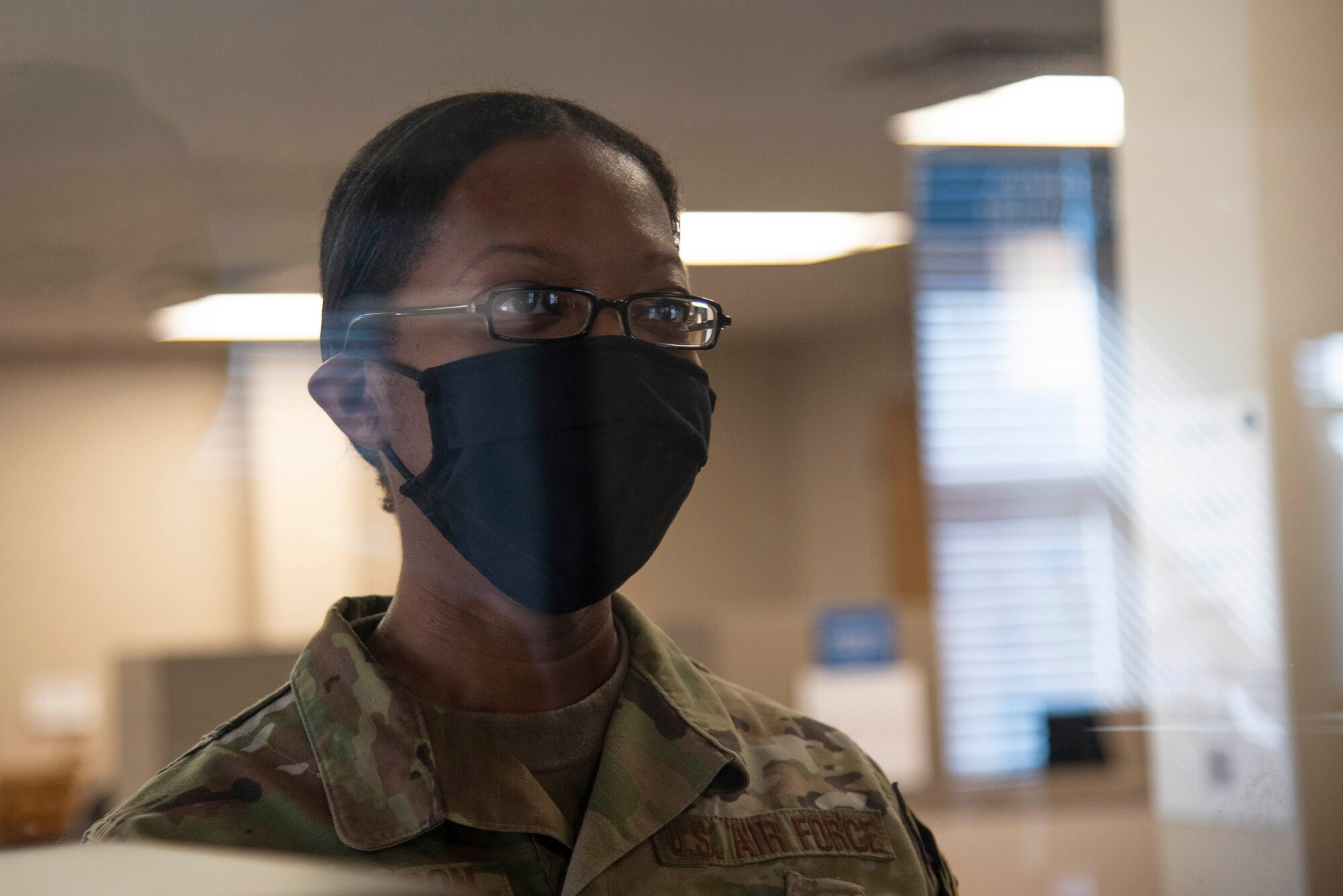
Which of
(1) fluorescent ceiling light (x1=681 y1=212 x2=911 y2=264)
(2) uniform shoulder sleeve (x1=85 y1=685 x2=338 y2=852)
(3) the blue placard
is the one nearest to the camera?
(2) uniform shoulder sleeve (x1=85 y1=685 x2=338 y2=852)

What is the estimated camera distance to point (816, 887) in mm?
715

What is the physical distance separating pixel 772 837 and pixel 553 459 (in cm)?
27

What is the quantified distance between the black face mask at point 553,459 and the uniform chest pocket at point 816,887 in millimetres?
202

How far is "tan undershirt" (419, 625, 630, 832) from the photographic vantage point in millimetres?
691

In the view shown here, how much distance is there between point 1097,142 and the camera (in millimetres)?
945

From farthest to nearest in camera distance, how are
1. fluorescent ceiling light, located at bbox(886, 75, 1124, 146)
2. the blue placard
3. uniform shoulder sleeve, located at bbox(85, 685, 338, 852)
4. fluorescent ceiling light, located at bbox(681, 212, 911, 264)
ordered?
the blue placard → fluorescent ceiling light, located at bbox(886, 75, 1124, 146) → fluorescent ceiling light, located at bbox(681, 212, 911, 264) → uniform shoulder sleeve, located at bbox(85, 685, 338, 852)

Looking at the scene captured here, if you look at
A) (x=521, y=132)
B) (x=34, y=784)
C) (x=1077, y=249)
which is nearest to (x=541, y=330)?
(x=521, y=132)

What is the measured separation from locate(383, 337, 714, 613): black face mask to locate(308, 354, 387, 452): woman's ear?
0.04 feet

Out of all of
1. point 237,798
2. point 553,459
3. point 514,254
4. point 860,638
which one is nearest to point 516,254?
point 514,254

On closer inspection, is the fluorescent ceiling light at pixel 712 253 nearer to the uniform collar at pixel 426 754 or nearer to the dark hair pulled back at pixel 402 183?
the dark hair pulled back at pixel 402 183

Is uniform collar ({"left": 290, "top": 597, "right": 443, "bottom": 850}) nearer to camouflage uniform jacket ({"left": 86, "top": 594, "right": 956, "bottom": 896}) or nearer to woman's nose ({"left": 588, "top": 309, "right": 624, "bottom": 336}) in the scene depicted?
camouflage uniform jacket ({"left": 86, "top": 594, "right": 956, "bottom": 896})

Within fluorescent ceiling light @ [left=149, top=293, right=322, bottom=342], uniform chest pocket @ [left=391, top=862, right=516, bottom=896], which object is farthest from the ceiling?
uniform chest pocket @ [left=391, top=862, right=516, bottom=896]

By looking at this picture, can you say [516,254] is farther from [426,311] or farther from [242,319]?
[242,319]

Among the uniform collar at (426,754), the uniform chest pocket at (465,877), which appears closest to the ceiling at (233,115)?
the uniform collar at (426,754)
